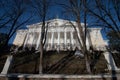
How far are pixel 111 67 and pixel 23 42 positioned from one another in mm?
20926

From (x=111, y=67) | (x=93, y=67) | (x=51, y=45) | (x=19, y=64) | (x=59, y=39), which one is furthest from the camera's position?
(x=59, y=39)

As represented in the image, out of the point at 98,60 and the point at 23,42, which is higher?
the point at 23,42

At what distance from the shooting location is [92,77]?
12047 mm

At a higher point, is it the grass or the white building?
the white building

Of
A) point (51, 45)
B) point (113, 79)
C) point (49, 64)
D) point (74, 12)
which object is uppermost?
point (74, 12)

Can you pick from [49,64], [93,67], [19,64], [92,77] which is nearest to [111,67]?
[93,67]

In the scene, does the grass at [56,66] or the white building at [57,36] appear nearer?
the grass at [56,66]

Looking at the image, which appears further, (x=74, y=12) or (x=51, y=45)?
(x=51, y=45)

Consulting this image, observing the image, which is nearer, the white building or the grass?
the grass

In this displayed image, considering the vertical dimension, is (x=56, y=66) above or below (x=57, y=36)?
below

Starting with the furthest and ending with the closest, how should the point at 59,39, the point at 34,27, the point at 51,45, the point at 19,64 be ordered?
the point at 34,27, the point at 59,39, the point at 51,45, the point at 19,64

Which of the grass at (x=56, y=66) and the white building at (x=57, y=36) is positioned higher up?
the white building at (x=57, y=36)

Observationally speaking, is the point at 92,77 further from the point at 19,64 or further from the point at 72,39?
the point at 72,39

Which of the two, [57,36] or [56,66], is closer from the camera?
[56,66]
